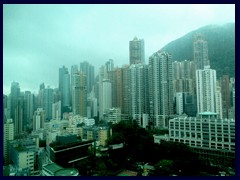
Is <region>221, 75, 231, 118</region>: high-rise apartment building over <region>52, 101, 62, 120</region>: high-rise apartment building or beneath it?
over

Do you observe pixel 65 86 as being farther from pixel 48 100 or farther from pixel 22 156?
pixel 22 156

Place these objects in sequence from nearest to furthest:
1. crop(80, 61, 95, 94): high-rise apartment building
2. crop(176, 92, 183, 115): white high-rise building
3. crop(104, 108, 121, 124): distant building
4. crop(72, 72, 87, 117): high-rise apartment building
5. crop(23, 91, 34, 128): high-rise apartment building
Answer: crop(23, 91, 34, 128): high-rise apartment building, crop(104, 108, 121, 124): distant building, crop(72, 72, 87, 117): high-rise apartment building, crop(176, 92, 183, 115): white high-rise building, crop(80, 61, 95, 94): high-rise apartment building

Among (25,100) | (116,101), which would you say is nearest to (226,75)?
(116,101)

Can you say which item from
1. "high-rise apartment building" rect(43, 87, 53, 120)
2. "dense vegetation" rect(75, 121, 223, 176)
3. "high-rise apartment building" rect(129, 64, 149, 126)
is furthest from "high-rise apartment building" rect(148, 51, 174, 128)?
"high-rise apartment building" rect(43, 87, 53, 120)

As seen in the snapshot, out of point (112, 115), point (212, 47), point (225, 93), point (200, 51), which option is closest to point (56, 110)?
point (112, 115)

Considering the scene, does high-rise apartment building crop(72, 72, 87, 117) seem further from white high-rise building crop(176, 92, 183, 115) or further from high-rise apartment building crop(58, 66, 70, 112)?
white high-rise building crop(176, 92, 183, 115)

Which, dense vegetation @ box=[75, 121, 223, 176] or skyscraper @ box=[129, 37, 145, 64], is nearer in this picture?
dense vegetation @ box=[75, 121, 223, 176]

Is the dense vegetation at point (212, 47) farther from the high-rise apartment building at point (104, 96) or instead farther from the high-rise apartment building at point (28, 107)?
the high-rise apartment building at point (28, 107)
